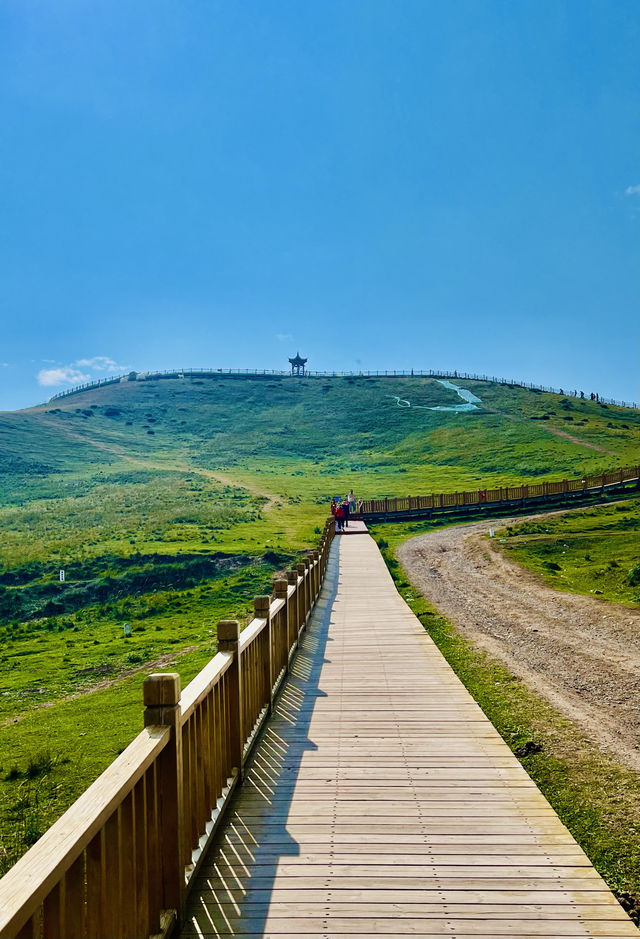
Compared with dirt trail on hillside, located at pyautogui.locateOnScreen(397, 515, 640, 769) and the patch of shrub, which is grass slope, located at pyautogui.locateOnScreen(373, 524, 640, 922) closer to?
dirt trail on hillside, located at pyautogui.locateOnScreen(397, 515, 640, 769)

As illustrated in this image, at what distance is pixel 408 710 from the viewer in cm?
755

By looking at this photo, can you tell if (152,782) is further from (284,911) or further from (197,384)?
(197,384)

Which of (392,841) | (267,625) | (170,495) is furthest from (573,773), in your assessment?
(170,495)

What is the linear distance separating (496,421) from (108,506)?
195 feet

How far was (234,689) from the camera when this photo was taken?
5258 millimetres

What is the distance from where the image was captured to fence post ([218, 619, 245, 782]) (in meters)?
5.03

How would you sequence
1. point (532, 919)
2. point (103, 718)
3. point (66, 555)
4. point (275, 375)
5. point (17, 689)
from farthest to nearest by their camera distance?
point (275, 375) → point (66, 555) → point (17, 689) → point (103, 718) → point (532, 919)

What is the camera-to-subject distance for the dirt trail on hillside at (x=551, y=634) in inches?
381

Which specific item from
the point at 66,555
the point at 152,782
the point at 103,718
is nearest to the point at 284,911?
the point at 152,782

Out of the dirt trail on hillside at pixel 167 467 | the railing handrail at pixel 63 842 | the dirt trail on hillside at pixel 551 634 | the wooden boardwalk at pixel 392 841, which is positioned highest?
the dirt trail on hillside at pixel 167 467

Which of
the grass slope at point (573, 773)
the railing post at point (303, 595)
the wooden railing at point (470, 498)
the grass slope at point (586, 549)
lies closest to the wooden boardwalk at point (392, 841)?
the grass slope at point (573, 773)

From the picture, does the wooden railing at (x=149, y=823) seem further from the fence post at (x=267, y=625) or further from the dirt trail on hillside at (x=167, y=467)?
the dirt trail on hillside at (x=167, y=467)

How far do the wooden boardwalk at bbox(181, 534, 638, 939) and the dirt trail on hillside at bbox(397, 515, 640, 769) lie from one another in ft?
9.76

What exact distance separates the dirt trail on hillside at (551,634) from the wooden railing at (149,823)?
5341 millimetres
